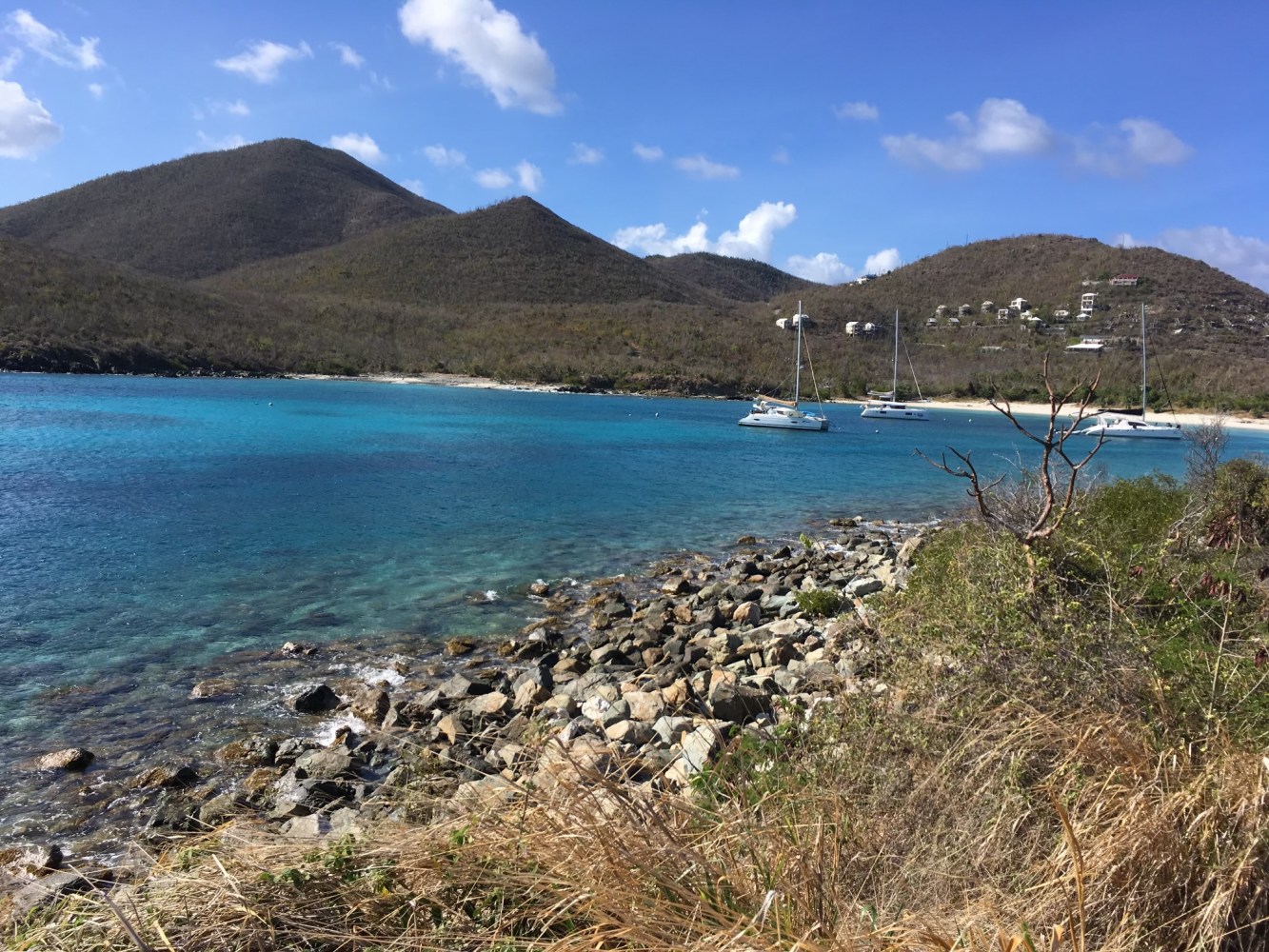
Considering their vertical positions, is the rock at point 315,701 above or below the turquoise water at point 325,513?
below

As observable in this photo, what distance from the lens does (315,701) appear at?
862 centimetres

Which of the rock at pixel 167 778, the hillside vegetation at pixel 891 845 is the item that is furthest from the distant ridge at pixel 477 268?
the hillside vegetation at pixel 891 845

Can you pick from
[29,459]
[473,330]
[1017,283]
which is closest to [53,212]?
[473,330]

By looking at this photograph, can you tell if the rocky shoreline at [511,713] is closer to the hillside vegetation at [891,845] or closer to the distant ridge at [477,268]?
the hillside vegetation at [891,845]

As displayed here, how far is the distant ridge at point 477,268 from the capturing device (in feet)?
368

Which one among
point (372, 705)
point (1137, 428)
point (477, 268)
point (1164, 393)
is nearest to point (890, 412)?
point (1137, 428)

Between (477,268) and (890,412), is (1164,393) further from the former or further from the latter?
(477,268)

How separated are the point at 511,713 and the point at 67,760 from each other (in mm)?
4093

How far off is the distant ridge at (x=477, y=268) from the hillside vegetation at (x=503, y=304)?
0.47 m

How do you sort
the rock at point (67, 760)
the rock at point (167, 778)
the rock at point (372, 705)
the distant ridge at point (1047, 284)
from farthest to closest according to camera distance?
the distant ridge at point (1047, 284)
the rock at point (372, 705)
the rock at point (67, 760)
the rock at point (167, 778)

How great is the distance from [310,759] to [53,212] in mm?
170096

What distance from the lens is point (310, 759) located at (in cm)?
715

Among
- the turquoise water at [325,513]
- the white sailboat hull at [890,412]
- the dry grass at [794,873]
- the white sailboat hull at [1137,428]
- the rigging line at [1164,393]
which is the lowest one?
the turquoise water at [325,513]

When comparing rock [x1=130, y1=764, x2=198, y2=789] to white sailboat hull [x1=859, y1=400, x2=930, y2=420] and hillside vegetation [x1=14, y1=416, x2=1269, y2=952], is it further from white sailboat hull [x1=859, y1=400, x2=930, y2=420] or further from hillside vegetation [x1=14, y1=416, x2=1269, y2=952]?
white sailboat hull [x1=859, y1=400, x2=930, y2=420]
